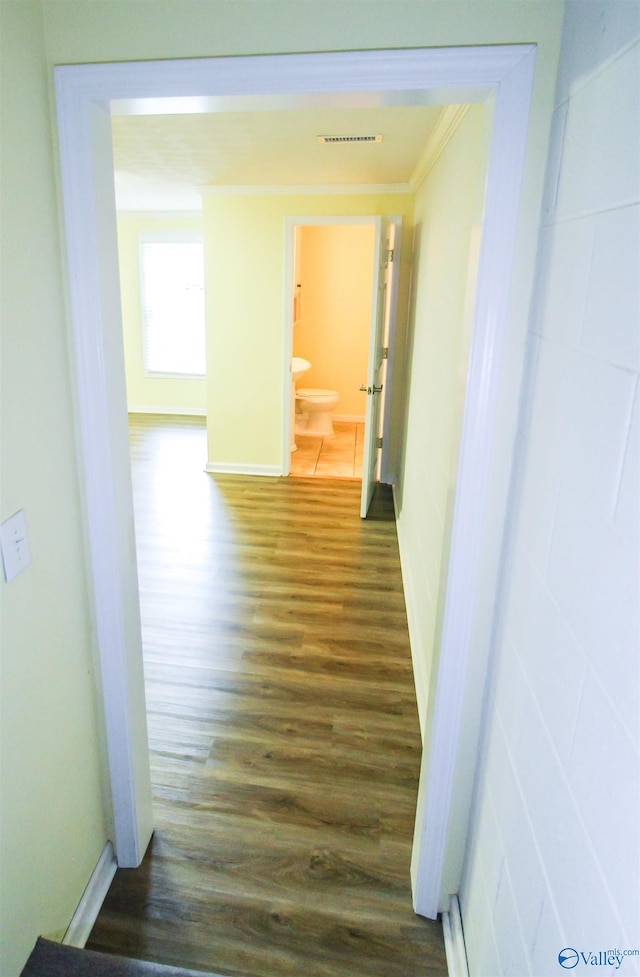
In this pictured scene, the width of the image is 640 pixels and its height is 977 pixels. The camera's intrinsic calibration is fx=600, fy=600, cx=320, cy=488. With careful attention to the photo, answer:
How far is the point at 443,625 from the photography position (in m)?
1.51

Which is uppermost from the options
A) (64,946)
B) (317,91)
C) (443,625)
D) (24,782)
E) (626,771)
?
(317,91)

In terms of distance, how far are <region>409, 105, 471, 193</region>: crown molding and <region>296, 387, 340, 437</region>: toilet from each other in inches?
104

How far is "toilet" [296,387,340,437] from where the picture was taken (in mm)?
6242

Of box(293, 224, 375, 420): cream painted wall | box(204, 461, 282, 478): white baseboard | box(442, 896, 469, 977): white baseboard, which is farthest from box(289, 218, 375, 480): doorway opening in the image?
box(442, 896, 469, 977): white baseboard

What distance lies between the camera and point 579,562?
0.96 meters

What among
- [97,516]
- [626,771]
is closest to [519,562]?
[626,771]

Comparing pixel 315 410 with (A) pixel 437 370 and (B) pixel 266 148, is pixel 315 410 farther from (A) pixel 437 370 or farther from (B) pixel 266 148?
(A) pixel 437 370

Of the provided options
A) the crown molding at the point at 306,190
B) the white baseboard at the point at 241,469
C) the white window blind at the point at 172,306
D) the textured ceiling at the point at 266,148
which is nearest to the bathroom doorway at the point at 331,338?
the white baseboard at the point at 241,469

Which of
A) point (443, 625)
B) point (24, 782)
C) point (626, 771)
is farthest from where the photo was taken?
point (443, 625)

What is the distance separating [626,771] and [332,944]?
1326mm

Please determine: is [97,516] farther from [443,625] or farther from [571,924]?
[571,924]

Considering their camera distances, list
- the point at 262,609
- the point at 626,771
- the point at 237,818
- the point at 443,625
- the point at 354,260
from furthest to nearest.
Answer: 1. the point at 354,260
2. the point at 262,609
3. the point at 237,818
4. the point at 443,625
5. the point at 626,771

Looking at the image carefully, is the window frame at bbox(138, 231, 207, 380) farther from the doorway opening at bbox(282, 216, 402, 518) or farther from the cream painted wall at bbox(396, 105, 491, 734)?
the cream painted wall at bbox(396, 105, 491, 734)

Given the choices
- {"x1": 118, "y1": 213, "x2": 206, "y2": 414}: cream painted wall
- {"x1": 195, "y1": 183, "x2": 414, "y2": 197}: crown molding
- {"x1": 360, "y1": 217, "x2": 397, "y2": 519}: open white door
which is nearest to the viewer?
{"x1": 360, "y1": 217, "x2": 397, "y2": 519}: open white door
